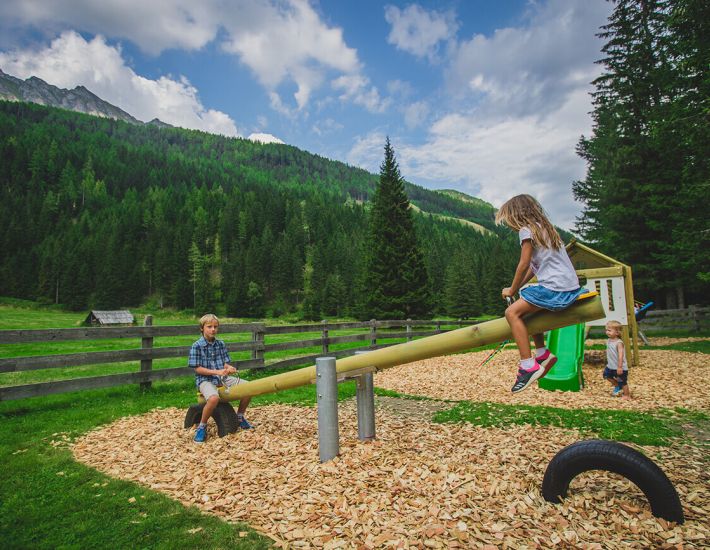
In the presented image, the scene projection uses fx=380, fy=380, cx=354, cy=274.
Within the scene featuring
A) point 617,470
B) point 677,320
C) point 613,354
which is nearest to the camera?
point 617,470

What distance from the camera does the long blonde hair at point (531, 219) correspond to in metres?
3.30

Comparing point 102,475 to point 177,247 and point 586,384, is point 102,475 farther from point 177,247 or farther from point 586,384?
point 177,247

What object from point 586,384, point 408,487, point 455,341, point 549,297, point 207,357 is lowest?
point 586,384

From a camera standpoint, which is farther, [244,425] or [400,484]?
[244,425]

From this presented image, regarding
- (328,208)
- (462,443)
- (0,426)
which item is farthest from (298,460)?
(328,208)

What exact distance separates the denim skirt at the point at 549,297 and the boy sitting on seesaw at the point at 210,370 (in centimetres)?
407

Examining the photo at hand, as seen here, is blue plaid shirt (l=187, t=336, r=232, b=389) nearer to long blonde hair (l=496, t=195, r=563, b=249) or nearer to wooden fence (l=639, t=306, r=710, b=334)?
long blonde hair (l=496, t=195, r=563, b=249)

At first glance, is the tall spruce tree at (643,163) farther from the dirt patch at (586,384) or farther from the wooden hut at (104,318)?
the wooden hut at (104,318)

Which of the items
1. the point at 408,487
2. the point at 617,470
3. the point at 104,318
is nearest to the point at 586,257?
the point at 617,470

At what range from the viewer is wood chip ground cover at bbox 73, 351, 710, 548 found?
112 inches

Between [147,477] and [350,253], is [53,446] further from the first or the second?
[350,253]

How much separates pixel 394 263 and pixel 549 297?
25426 mm

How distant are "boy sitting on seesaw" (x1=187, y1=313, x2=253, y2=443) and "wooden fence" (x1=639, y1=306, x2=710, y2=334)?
19.7 meters

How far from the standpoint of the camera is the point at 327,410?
4.22m
